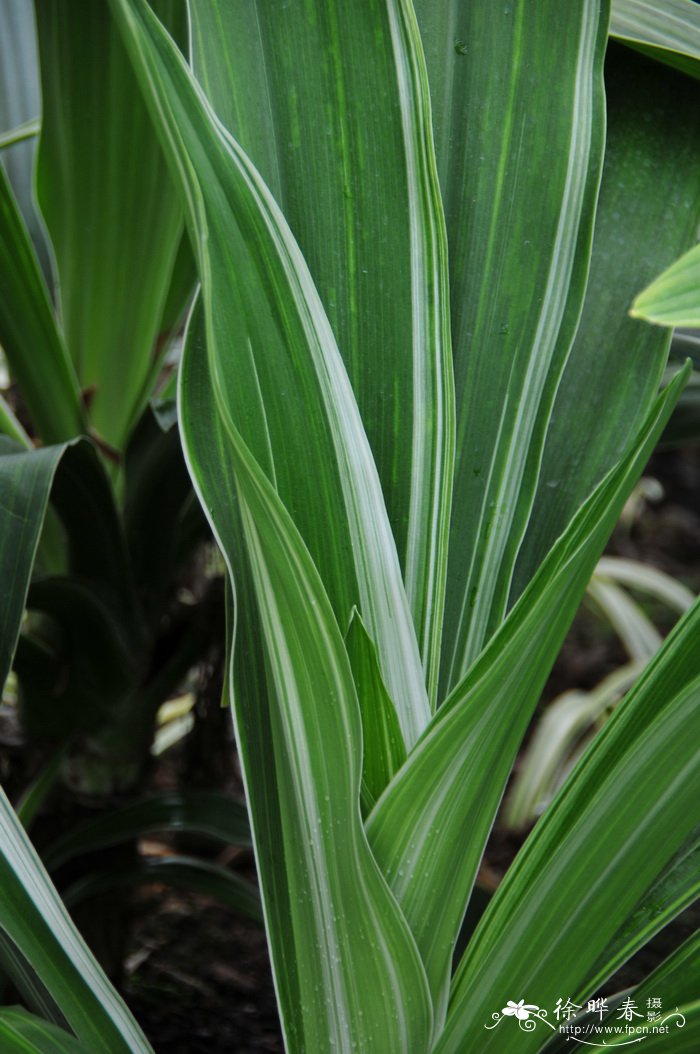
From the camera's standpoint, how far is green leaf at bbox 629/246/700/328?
196mm

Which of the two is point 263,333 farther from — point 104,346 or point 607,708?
point 607,708

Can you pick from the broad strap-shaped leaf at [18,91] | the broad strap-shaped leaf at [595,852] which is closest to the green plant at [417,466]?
the broad strap-shaped leaf at [595,852]

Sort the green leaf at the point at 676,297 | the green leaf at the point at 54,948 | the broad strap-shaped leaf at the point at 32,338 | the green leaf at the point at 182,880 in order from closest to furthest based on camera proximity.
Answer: the green leaf at the point at 676,297 → the green leaf at the point at 54,948 → the broad strap-shaped leaf at the point at 32,338 → the green leaf at the point at 182,880

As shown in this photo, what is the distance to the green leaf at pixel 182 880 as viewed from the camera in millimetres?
556

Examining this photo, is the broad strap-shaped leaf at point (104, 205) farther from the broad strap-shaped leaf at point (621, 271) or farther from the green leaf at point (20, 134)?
the broad strap-shaped leaf at point (621, 271)

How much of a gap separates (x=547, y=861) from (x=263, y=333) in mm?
218

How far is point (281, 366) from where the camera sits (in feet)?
1.06

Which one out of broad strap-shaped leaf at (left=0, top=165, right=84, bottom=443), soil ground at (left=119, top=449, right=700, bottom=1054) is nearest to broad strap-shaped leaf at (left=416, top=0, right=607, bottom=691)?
broad strap-shaped leaf at (left=0, top=165, right=84, bottom=443)

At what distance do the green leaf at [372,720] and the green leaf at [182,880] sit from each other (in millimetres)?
282

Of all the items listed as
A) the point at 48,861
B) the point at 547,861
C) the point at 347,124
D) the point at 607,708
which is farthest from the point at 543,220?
the point at 607,708

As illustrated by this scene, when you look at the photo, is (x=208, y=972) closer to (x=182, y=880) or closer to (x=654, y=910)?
(x=182, y=880)

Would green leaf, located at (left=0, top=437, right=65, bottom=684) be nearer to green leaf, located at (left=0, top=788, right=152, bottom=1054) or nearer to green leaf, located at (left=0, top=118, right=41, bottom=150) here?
green leaf, located at (left=0, top=788, right=152, bottom=1054)

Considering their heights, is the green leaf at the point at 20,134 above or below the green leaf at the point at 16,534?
above

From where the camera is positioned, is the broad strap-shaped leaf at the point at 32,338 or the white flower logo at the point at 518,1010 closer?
the white flower logo at the point at 518,1010
